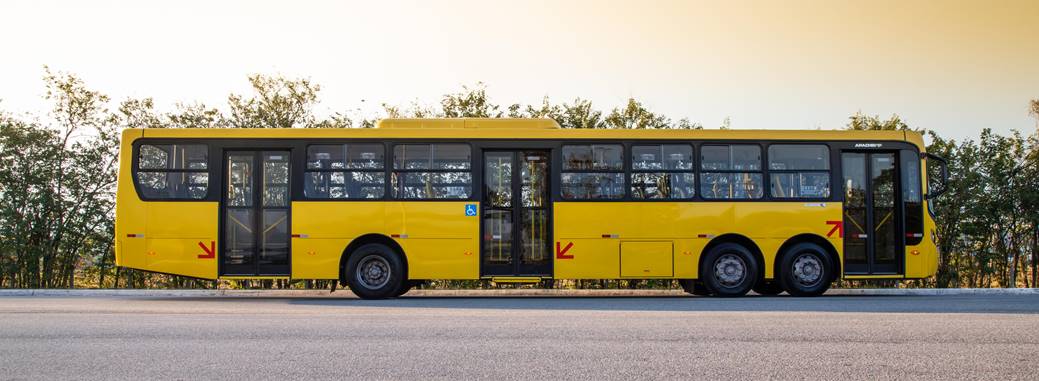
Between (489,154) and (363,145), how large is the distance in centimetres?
210

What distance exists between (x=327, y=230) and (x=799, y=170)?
799cm

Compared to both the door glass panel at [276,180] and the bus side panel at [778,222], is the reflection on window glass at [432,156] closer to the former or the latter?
the door glass panel at [276,180]

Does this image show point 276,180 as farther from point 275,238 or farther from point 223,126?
point 223,126

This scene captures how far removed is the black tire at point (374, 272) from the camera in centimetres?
1612

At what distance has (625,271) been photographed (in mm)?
16422

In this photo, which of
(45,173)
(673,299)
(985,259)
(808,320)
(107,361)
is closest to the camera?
(107,361)

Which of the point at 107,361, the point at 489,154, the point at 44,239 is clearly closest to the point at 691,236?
the point at 489,154

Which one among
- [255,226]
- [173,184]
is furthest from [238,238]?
[173,184]

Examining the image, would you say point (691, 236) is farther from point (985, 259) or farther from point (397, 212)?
point (985, 259)

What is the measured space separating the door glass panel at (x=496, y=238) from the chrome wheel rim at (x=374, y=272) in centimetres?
167

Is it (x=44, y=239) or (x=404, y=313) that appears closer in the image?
(x=404, y=313)

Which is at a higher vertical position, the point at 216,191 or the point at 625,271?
the point at 216,191

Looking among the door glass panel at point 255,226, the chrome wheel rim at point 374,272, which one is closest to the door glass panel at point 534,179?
the chrome wheel rim at point 374,272

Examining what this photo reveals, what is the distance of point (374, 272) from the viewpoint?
16.3 m
